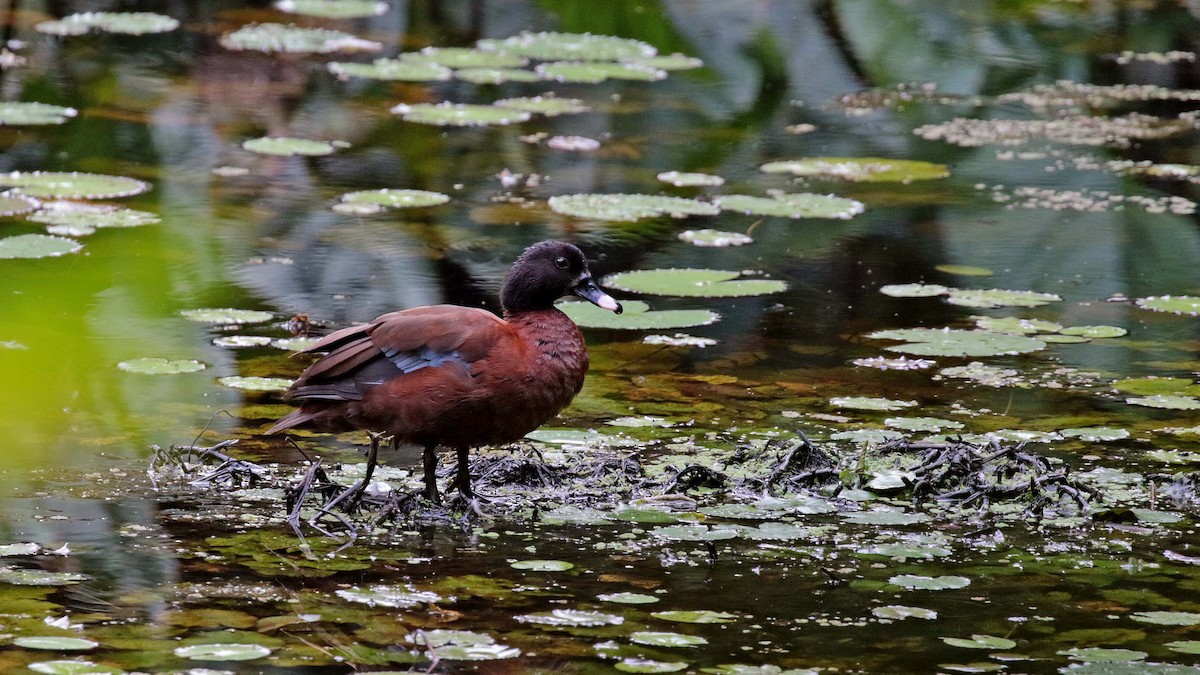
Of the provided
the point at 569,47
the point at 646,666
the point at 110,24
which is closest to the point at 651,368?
the point at 646,666

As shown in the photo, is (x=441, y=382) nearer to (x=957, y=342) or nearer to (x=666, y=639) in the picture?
(x=666, y=639)

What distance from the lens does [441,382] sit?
16.1 ft

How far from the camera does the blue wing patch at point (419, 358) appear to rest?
498cm

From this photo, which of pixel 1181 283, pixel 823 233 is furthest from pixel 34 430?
pixel 1181 283

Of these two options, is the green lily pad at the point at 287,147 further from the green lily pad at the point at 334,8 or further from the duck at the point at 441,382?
the duck at the point at 441,382

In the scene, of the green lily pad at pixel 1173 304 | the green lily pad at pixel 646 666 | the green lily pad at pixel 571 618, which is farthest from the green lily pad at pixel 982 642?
the green lily pad at pixel 1173 304

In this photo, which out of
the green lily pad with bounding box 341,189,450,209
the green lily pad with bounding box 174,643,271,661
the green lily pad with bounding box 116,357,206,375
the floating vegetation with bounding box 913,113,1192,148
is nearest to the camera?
the green lily pad with bounding box 174,643,271,661

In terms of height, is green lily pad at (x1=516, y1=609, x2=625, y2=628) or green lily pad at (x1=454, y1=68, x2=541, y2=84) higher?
green lily pad at (x1=454, y1=68, x2=541, y2=84)

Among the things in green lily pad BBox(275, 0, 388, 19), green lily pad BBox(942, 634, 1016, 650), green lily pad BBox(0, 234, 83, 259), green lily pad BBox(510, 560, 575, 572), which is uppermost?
green lily pad BBox(275, 0, 388, 19)

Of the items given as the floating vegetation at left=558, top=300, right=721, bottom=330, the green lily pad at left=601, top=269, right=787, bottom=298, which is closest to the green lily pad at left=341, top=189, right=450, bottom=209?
the green lily pad at left=601, top=269, right=787, bottom=298

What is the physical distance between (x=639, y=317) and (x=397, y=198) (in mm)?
2727

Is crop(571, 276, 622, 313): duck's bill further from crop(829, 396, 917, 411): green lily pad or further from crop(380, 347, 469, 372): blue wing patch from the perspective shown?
crop(829, 396, 917, 411): green lily pad

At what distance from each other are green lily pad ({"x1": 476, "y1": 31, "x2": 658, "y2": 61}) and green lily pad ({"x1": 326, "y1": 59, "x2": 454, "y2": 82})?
1.00 m

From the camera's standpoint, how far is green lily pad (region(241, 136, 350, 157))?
10.8 meters
